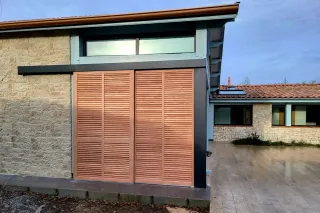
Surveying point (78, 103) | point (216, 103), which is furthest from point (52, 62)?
point (216, 103)

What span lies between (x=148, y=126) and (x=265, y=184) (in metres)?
3.39

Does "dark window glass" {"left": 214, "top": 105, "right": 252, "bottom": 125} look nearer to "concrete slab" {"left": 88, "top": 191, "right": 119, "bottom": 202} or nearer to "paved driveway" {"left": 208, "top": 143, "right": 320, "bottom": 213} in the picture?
"paved driveway" {"left": 208, "top": 143, "right": 320, "bottom": 213}

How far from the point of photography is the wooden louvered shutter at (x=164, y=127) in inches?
195

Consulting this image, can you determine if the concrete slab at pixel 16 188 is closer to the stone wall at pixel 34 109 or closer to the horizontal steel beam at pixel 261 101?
Answer: the stone wall at pixel 34 109

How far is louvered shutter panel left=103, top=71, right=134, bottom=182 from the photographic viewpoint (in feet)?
17.0

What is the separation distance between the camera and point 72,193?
4.79m

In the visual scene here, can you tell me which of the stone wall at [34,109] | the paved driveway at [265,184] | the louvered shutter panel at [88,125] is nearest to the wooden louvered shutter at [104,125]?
the louvered shutter panel at [88,125]

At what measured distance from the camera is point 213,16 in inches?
180

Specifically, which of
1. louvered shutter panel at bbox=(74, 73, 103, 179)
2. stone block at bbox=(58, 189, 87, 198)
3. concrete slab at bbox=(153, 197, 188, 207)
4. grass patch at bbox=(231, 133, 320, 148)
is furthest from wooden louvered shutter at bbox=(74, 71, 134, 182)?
grass patch at bbox=(231, 133, 320, 148)

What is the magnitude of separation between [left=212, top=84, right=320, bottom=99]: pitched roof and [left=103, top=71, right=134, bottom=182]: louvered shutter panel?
913 cm

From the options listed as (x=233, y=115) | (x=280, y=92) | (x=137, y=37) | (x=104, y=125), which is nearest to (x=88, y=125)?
(x=104, y=125)

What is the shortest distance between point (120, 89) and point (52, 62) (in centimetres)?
197

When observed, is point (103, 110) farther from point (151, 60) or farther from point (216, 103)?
point (216, 103)

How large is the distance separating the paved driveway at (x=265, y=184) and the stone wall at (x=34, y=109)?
3.92 metres
